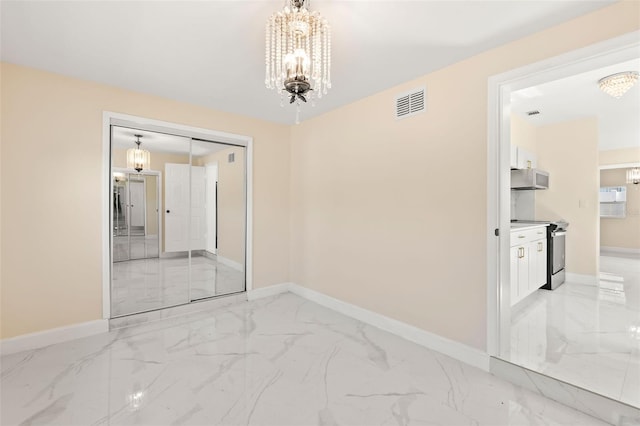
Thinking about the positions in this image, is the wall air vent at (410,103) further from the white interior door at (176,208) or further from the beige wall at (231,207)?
the white interior door at (176,208)

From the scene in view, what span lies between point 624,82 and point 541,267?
7.71ft

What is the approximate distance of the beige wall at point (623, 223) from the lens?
7.64 metres

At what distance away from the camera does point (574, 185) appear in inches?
181

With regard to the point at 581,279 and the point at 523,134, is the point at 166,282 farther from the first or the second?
the point at 581,279

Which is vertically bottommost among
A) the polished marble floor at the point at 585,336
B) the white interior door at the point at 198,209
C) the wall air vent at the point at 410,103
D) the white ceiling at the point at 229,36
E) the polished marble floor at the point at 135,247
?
the polished marble floor at the point at 585,336

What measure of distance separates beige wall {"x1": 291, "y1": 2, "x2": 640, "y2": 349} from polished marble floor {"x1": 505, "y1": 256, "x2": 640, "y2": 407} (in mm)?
617

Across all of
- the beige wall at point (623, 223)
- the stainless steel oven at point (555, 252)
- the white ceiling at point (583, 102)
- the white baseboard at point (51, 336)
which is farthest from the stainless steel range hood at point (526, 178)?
the beige wall at point (623, 223)

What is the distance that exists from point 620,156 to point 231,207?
352 inches

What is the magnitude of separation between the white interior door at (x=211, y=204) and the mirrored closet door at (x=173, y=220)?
0.5 inches

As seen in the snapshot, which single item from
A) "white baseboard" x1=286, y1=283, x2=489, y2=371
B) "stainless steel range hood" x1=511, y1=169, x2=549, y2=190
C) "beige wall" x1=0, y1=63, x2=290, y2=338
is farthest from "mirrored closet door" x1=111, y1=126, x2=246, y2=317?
"stainless steel range hood" x1=511, y1=169, x2=549, y2=190

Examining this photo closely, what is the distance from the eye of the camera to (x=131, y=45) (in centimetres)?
221

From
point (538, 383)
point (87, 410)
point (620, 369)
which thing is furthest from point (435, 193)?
point (87, 410)

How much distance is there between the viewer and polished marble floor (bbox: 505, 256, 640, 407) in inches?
80.2

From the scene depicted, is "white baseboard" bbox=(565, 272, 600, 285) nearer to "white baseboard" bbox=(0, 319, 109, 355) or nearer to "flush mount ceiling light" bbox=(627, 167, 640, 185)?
"flush mount ceiling light" bbox=(627, 167, 640, 185)
